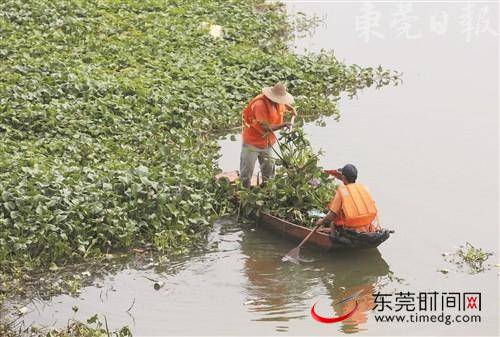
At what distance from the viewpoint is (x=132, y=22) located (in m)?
18.2

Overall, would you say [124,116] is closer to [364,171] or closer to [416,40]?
[364,171]

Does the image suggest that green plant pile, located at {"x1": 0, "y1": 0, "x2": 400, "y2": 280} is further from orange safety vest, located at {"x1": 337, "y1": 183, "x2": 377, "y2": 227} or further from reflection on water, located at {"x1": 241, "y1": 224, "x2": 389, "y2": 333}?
orange safety vest, located at {"x1": 337, "y1": 183, "x2": 377, "y2": 227}

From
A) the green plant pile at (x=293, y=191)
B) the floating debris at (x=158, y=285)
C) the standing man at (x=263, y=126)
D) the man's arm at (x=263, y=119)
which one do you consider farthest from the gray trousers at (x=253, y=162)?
the floating debris at (x=158, y=285)

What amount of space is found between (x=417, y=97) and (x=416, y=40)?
3.79 m

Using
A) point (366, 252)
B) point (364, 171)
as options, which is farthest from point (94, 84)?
point (366, 252)

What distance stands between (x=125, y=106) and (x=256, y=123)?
2.88m

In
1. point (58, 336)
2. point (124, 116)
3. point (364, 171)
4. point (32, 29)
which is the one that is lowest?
point (58, 336)

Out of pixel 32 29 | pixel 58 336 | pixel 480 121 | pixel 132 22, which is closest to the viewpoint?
pixel 58 336

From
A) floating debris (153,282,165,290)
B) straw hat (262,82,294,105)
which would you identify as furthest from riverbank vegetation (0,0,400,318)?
straw hat (262,82,294,105)

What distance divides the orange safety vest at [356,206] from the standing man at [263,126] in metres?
1.51

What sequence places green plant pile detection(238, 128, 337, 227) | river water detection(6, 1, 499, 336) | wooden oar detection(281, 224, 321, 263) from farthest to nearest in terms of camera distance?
green plant pile detection(238, 128, 337, 227) < wooden oar detection(281, 224, 321, 263) < river water detection(6, 1, 499, 336)

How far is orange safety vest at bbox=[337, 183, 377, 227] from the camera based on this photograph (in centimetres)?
1071

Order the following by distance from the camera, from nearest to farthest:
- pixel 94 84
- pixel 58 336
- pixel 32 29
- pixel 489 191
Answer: pixel 58 336 → pixel 489 191 → pixel 94 84 → pixel 32 29

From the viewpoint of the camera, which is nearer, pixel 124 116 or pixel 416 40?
pixel 124 116
